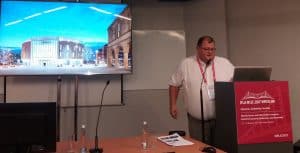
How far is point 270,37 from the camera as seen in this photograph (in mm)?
4020

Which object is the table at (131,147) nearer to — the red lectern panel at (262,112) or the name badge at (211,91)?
the red lectern panel at (262,112)

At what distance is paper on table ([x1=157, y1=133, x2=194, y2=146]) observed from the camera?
248 cm

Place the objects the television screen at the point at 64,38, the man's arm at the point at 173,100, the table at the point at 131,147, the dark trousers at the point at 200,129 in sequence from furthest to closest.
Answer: the television screen at the point at 64,38 → the man's arm at the point at 173,100 → the dark trousers at the point at 200,129 → the table at the point at 131,147

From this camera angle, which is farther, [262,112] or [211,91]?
[211,91]

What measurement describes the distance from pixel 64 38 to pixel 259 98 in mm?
2402

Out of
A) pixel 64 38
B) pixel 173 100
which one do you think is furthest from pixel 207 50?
pixel 64 38

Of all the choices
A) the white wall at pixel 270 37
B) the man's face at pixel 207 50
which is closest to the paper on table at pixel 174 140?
the man's face at pixel 207 50

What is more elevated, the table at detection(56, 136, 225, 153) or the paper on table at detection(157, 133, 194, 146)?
the paper on table at detection(157, 133, 194, 146)

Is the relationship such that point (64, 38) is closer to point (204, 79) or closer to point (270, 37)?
point (204, 79)

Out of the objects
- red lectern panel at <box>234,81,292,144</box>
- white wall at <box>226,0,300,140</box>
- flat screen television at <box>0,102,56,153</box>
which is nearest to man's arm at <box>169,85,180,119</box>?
→ red lectern panel at <box>234,81,292,144</box>

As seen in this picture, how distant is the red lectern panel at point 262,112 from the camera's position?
2369mm

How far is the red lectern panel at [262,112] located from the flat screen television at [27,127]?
132 cm

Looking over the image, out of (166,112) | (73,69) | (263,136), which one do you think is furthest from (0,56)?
(263,136)

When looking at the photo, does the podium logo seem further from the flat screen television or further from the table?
the flat screen television
